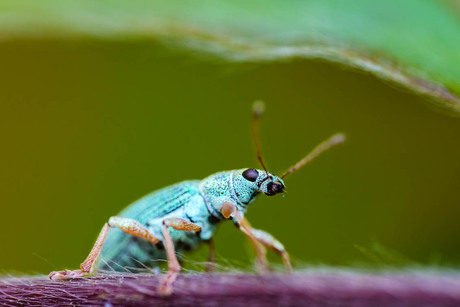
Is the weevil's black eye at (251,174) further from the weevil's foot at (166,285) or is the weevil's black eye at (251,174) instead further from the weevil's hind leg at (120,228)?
the weevil's foot at (166,285)

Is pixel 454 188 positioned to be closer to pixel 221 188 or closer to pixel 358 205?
pixel 358 205

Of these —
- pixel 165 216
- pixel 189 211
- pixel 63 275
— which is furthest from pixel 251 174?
pixel 63 275

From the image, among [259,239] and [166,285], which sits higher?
[259,239]

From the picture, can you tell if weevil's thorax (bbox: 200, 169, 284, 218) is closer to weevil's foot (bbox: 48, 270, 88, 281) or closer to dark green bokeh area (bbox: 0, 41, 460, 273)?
dark green bokeh area (bbox: 0, 41, 460, 273)

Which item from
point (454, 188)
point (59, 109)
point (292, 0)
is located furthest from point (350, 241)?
point (59, 109)

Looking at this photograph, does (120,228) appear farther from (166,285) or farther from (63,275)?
(166,285)

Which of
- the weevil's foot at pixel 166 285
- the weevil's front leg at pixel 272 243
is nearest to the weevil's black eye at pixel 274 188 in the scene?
the weevil's front leg at pixel 272 243
